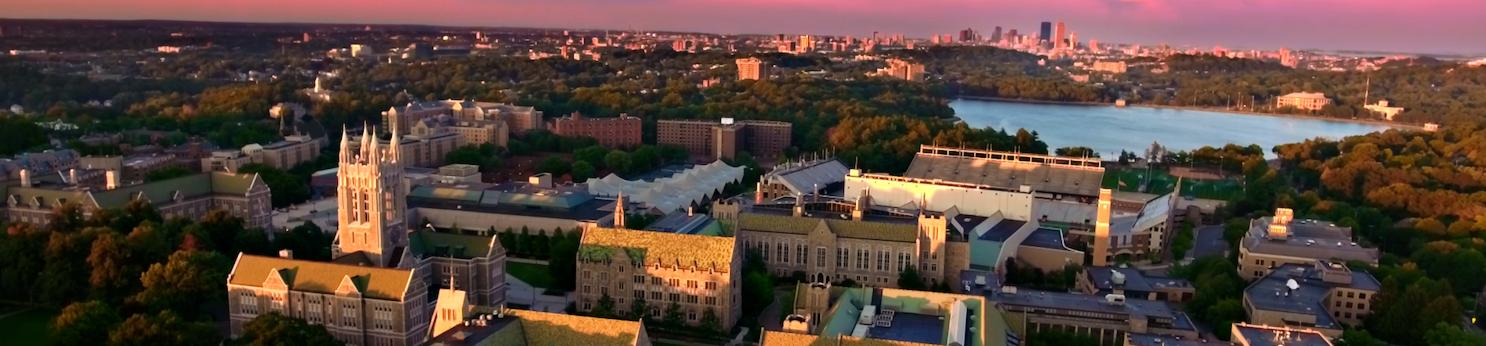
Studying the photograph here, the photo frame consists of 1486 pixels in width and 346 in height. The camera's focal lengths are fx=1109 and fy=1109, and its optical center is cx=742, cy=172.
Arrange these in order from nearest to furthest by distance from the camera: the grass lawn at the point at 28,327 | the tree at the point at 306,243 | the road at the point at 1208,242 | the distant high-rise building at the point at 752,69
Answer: the grass lawn at the point at 28,327, the tree at the point at 306,243, the road at the point at 1208,242, the distant high-rise building at the point at 752,69

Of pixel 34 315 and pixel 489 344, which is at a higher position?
pixel 489 344

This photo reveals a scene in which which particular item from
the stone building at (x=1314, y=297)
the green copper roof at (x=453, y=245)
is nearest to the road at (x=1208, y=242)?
the stone building at (x=1314, y=297)

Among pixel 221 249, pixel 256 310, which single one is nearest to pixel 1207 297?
pixel 256 310

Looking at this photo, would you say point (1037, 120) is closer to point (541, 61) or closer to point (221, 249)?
point (541, 61)

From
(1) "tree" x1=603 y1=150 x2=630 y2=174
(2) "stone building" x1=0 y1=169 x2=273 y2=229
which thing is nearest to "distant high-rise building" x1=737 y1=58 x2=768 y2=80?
(1) "tree" x1=603 y1=150 x2=630 y2=174

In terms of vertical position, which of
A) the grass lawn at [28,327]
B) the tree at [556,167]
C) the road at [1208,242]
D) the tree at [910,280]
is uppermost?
the tree at [910,280]

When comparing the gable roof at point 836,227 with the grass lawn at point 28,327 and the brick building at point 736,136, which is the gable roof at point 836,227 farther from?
the brick building at point 736,136

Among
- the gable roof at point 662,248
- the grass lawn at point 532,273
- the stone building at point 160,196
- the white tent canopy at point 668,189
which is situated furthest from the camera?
the white tent canopy at point 668,189

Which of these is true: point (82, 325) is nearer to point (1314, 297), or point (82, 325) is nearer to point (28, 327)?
point (28, 327)
